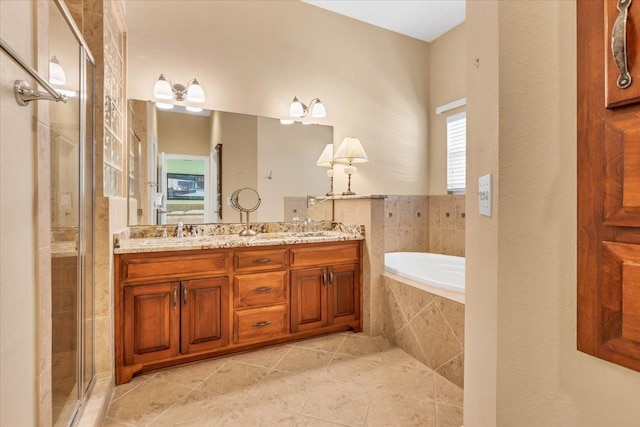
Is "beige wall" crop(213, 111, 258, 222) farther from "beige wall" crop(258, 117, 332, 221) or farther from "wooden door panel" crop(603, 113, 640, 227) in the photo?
"wooden door panel" crop(603, 113, 640, 227)

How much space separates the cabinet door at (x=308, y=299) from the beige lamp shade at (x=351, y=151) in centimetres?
122

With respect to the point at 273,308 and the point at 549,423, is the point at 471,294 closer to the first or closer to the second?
the point at 549,423

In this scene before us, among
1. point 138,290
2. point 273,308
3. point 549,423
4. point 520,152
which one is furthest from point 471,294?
point 138,290

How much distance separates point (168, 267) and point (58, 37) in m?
1.34

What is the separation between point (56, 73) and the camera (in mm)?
1224

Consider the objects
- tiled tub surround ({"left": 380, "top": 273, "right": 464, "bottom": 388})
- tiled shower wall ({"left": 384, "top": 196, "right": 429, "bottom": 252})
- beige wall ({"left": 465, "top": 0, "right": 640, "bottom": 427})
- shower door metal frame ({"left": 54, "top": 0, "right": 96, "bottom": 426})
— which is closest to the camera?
beige wall ({"left": 465, "top": 0, "right": 640, "bottom": 427})

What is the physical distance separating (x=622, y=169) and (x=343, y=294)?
7.59 ft

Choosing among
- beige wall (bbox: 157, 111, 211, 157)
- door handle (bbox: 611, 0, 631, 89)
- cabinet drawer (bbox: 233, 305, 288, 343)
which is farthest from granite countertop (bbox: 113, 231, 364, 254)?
door handle (bbox: 611, 0, 631, 89)

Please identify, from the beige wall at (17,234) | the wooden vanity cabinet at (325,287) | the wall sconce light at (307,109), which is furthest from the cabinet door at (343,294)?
the beige wall at (17,234)

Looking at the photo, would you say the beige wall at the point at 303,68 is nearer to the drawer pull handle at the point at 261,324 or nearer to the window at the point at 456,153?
the window at the point at 456,153

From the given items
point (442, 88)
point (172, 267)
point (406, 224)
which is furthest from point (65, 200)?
point (442, 88)

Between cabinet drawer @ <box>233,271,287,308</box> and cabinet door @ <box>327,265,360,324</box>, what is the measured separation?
0.42m

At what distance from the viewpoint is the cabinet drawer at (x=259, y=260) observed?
90.0 inches

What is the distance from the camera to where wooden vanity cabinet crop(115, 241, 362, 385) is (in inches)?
78.1
